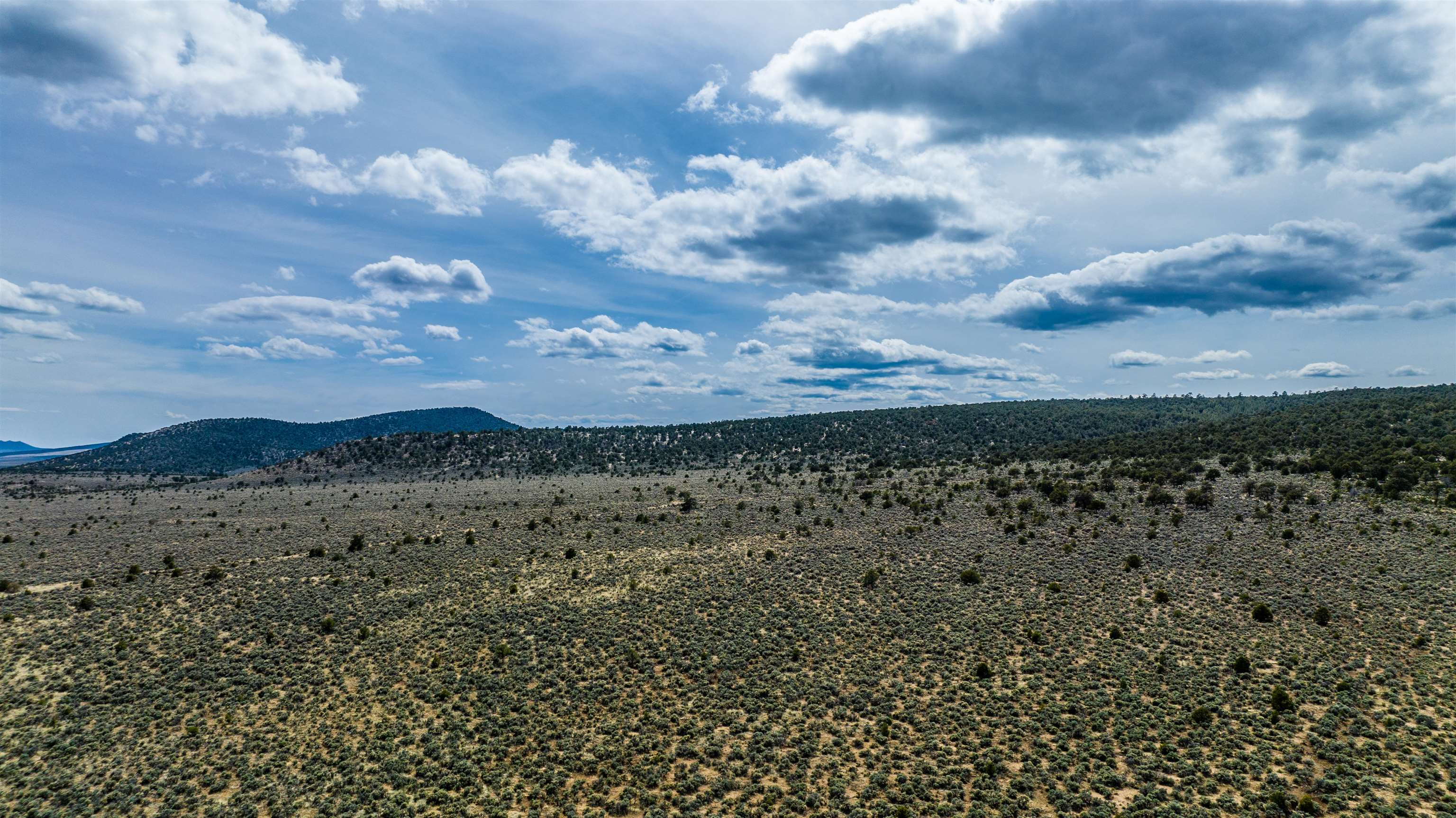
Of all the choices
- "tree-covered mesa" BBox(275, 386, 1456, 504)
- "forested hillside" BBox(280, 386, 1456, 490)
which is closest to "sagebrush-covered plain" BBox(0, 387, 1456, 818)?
"tree-covered mesa" BBox(275, 386, 1456, 504)

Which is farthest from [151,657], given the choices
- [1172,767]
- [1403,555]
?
[1403,555]

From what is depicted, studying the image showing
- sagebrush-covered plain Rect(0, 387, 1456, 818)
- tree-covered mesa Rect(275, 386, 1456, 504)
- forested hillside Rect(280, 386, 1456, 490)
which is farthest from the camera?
forested hillside Rect(280, 386, 1456, 490)

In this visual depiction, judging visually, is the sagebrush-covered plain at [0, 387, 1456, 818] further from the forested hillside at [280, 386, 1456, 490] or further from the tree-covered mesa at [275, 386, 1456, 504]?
the forested hillside at [280, 386, 1456, 490]

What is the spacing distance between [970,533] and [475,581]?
139ft

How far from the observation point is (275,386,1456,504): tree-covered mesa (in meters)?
66.7

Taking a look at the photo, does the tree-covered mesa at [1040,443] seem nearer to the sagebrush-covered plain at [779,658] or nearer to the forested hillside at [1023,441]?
the forested hillside at [1023,441]

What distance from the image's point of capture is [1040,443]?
400 ft

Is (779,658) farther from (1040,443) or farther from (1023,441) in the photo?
(1023,441)

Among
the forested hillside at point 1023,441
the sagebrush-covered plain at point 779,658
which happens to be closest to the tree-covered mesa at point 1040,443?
the forested hillside at point 1023,441

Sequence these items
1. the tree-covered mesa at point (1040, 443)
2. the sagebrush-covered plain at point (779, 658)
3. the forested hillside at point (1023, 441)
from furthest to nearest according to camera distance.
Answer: the forested hillside at point (1023, 441) < the tree-covered mesa at point (1040, 443) < the sagebrush-covered plain at point (779, 658)

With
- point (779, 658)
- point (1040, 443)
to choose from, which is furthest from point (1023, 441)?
point (779, 658)

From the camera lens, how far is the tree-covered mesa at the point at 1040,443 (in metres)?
66.7

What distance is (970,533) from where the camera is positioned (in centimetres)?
5500

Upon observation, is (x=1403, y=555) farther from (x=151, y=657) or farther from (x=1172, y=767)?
(x=151, y=657)
